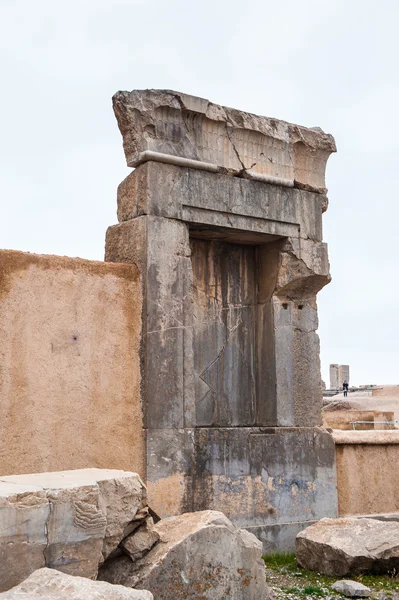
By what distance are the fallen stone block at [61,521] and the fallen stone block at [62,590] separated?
21cm

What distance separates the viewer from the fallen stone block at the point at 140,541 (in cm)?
433

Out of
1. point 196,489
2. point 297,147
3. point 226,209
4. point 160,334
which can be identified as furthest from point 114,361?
point 297,147

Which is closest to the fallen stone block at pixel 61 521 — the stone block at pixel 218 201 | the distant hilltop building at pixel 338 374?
the stone block at pixel 218 201

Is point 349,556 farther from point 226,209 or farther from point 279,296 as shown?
point 226,209

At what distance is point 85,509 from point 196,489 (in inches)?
104

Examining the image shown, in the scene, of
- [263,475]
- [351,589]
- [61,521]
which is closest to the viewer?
[61,521]

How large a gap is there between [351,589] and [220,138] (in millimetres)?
3859

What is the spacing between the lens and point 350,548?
5.83m

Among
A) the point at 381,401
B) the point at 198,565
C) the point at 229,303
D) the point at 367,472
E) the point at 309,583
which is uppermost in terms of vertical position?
the point at 229,303

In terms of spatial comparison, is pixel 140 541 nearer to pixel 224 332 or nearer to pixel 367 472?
pixel 224 332

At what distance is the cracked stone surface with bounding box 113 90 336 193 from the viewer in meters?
6.61

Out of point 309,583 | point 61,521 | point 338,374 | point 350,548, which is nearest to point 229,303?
point 350,548

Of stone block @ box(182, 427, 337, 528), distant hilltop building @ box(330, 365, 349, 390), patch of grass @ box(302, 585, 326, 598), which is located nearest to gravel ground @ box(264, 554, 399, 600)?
patch of grass @ box(302, 585, 326, 598)

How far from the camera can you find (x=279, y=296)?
7422 millimetres
